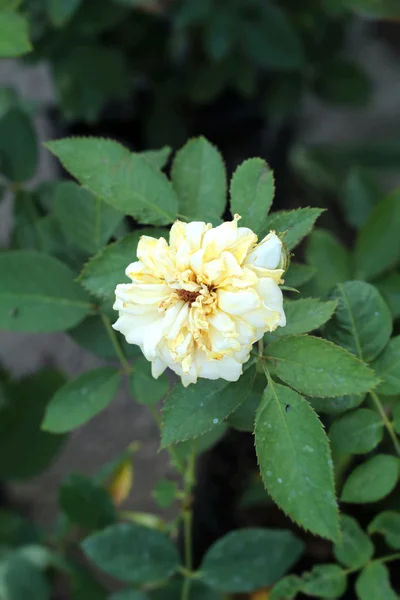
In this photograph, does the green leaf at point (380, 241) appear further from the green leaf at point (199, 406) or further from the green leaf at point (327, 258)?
the green leaf at point (199, 406)

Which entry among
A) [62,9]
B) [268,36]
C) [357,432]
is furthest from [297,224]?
[268,36]

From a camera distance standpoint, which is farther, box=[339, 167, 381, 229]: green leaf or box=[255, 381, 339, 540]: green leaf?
box=[339, 167, 381, 229]: green leaf

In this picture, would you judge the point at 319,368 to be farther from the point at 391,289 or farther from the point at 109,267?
the point at 391,289

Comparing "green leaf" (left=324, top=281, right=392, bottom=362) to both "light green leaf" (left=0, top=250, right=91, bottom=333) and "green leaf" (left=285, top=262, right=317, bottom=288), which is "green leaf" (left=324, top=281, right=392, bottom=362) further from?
"light green leaf" (left=0, top=250, right=91, bottom=333)

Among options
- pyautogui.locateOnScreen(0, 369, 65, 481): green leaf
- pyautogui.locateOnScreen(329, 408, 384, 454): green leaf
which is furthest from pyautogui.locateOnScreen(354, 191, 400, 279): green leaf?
pyautogui.locateOnScreen(0, 369, 65, 481): green leaf

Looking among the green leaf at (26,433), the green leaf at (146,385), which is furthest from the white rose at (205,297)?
the green leaf at (26,433)

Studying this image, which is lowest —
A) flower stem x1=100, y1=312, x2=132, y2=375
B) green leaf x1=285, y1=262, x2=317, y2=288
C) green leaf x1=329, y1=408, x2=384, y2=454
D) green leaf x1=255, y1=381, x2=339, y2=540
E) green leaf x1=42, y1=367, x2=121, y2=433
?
green leaf x1=42, y1=367, x2=121, y2=433
